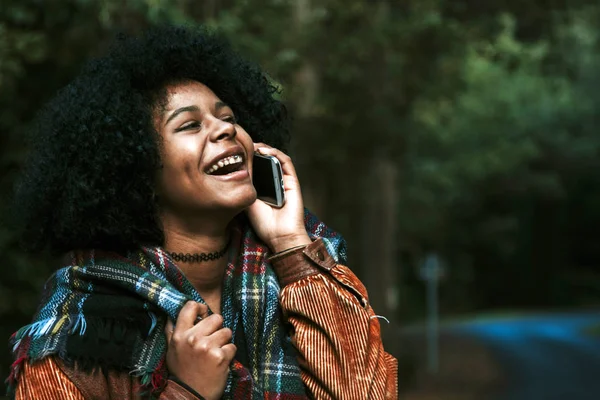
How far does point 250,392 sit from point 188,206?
49cm

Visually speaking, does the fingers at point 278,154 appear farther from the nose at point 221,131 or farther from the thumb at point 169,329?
the thumb at point 169,329

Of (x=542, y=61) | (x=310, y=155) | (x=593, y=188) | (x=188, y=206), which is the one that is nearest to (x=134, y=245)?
(x=188, y=206)

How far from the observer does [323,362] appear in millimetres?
2648

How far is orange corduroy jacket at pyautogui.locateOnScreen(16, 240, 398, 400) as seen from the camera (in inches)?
100

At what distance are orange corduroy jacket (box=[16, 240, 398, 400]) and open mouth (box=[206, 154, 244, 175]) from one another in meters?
0.27

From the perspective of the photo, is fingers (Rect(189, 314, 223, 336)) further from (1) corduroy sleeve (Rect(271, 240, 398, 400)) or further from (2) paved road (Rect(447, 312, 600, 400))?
(2) paved road (Rect(447, 312, 600, 400))

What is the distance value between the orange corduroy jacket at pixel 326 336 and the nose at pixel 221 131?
354 mm

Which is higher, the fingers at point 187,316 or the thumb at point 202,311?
the thumb at point 202,311

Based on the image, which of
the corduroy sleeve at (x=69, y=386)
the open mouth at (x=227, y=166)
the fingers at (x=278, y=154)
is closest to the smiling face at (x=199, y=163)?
the open mouth at (x=227, y=166)

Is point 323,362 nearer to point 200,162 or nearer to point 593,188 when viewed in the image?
point 200,162

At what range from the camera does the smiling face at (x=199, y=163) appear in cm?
261

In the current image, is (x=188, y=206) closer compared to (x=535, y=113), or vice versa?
(x=188, y=206)

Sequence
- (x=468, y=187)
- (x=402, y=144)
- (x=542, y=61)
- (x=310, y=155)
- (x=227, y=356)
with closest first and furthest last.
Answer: (x=227, y=356), (x=310, y=155), (x=402, y=144), (x=542, y=61), (x=468, y=187)

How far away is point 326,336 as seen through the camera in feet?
8.77
